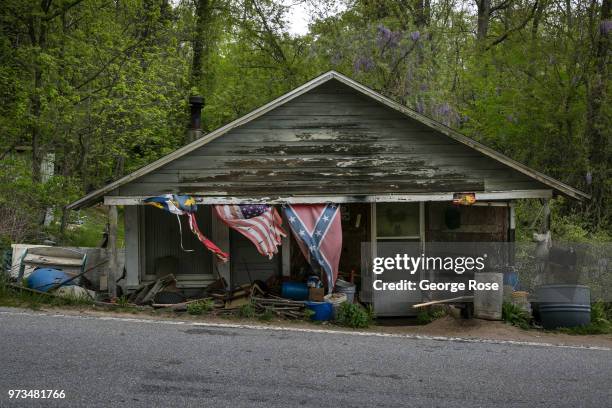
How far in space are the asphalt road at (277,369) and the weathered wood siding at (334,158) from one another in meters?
3.30

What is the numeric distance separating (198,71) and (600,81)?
1656 centimetres

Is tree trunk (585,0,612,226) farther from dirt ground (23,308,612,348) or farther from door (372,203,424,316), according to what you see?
dirt ground (23,308,612,348)

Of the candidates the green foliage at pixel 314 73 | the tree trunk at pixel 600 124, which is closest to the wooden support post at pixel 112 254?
the green foliage at pixel 314 73

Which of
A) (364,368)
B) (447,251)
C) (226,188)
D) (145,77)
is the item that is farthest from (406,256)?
(145,77)

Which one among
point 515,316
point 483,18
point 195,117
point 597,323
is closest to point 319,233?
point 515,316

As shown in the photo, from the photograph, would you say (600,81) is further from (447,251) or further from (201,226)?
(201,226)

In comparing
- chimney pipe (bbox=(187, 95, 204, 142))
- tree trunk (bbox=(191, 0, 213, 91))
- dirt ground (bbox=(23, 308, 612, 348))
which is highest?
tree trunk (bbox=(191, 0, 213, 91))

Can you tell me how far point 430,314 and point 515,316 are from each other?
1.58 metres

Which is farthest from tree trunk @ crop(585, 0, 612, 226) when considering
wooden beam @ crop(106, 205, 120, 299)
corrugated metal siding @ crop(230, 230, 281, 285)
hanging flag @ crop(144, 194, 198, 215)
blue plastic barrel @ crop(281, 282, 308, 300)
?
wooden beam @ crop(106, 205, 120, 299)

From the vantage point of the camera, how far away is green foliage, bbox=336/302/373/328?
488 inches

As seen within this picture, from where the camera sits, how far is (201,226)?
45.6ft

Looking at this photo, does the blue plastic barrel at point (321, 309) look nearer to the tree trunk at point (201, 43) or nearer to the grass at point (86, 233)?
the grass at point (86, 233)

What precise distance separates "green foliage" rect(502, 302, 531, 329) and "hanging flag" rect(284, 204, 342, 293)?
325 centimetres

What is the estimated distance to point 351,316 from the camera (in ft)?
40.8
